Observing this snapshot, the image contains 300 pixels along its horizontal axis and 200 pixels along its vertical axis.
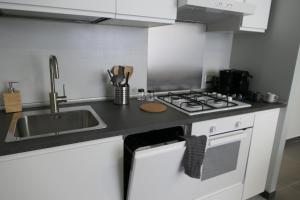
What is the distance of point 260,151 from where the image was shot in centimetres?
178

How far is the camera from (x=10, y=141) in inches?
37.1

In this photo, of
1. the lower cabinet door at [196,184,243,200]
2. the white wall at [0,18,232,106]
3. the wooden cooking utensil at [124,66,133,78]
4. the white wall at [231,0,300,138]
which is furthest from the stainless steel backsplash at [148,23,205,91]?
the lower cabinet door at [196,184,243,200]

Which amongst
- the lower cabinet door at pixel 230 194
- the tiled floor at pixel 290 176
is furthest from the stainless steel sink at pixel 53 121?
the tiled floor at pixel 290 176

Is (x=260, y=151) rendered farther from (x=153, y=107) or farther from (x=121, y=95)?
(x=121, y=95)

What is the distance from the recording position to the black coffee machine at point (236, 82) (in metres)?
1.95

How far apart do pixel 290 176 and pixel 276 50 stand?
1.46 m

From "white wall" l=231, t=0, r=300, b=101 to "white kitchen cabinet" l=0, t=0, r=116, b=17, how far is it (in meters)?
1.40

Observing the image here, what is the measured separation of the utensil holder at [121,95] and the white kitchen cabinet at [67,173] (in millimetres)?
492

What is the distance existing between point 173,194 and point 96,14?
1.18m

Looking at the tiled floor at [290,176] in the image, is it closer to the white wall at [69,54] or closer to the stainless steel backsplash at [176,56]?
the stainless steel backsplash at [176,56]

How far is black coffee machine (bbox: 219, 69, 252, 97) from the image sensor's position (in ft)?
6.40

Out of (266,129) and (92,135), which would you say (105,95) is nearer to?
(92,135)

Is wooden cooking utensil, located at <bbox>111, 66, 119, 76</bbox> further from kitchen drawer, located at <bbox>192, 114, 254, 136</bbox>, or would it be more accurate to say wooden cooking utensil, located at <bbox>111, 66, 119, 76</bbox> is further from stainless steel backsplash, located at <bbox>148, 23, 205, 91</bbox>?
kitchen drawer, located at <bbox>192, 114, 254, 136</bbox>

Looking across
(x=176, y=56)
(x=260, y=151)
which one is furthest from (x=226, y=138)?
(x=176, y=56)
